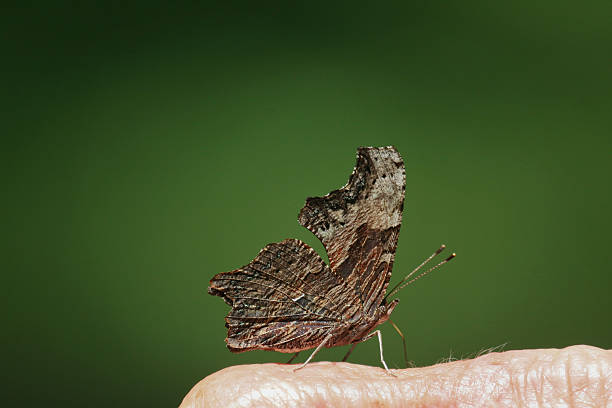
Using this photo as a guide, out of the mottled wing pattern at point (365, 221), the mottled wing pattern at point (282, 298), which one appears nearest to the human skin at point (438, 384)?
the mottled wing pattern at point (282, 298)

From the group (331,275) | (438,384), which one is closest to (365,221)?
(331,275)

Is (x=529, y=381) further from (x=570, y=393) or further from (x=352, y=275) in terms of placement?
(x=352, y=275)

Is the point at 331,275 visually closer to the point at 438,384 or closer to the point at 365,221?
the point at 365,221

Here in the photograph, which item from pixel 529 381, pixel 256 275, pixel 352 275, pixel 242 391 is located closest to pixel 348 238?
pixel 352 275

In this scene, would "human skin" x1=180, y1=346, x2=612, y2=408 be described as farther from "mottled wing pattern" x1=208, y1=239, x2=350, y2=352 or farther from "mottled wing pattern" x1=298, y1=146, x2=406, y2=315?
"mottled wing pattern" x1=298, y1=146, x2=406, y2=315

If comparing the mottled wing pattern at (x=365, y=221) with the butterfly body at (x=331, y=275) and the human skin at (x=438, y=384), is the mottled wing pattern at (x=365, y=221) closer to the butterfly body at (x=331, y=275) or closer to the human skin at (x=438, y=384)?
the butterfly body at (x=331, y=275)

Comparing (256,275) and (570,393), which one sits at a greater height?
(256,275)
